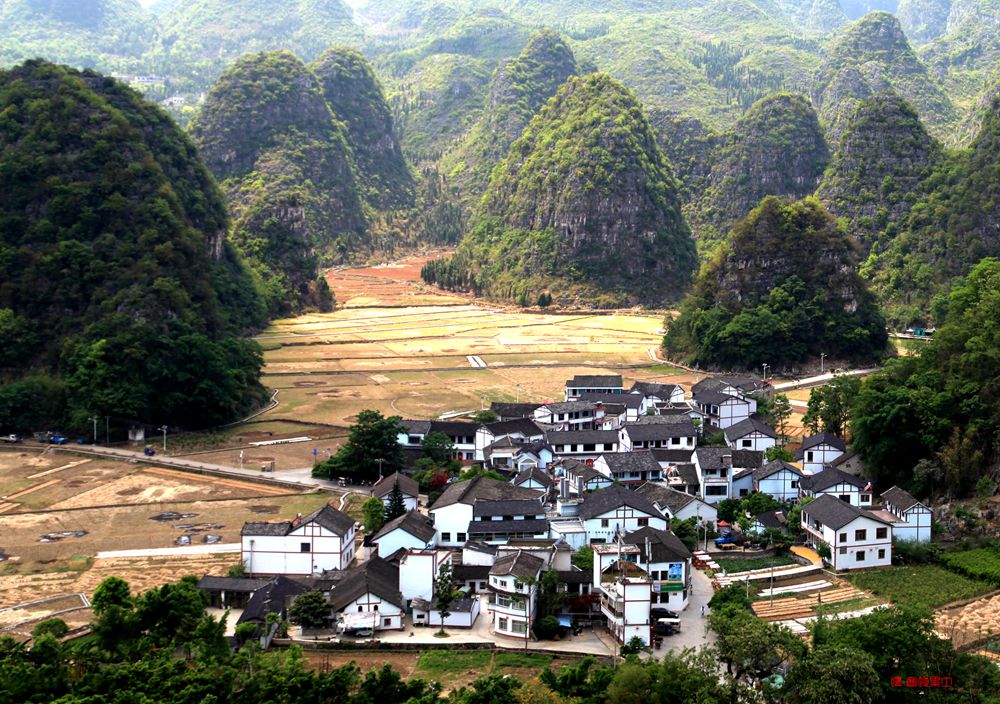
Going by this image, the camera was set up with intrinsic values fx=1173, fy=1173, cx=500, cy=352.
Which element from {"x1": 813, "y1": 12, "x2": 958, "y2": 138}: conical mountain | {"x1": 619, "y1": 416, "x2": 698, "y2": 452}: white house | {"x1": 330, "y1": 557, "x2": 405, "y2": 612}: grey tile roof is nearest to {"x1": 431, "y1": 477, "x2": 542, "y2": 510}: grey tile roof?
{"x1": 330, "y1": 557, "x2": 405, "y2": 612}: grey tile roof

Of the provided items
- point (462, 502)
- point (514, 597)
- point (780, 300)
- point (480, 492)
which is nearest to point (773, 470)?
point (480, 492)

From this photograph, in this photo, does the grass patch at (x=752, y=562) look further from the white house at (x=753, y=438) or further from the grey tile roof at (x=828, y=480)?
the white house at (x=753, y=438)

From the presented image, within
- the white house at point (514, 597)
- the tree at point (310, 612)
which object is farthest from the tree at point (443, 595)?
the tree at point (310, 612)

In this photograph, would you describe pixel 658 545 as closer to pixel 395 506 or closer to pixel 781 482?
pixel 395 506

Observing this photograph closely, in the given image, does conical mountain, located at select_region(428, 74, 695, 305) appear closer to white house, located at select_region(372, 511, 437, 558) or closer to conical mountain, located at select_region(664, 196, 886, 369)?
conical mountain, located at select_region(664, 196, 886, 369)

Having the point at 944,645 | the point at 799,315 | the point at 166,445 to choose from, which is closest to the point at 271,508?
the point at 166,445

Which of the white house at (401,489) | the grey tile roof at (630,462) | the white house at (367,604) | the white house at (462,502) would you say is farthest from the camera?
the grey tile roof at (630,462)

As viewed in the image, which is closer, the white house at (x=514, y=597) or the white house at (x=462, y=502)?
the white house at (x=514, y=597)
